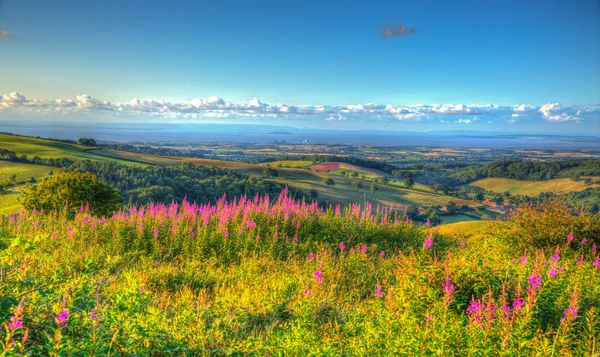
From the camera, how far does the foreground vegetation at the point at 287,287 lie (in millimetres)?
3246

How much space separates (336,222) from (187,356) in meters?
7.17

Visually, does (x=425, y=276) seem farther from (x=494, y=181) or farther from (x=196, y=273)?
(x=494, y=181)

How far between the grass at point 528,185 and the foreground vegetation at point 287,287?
191ft

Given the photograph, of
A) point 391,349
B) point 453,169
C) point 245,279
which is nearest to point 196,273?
point 245,279

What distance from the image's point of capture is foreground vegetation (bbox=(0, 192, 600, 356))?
325cm

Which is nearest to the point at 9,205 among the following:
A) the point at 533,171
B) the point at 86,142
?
the point at 86,142

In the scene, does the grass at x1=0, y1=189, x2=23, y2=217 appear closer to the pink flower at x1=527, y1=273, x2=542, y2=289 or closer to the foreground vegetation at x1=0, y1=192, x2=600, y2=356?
the foreground vegetation at x1=0, y1=192, x2=600, y2=356

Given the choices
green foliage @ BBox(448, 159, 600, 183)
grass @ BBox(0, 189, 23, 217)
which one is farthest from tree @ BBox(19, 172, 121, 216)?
green foliage @ BBox(448, 159, 600, 183)

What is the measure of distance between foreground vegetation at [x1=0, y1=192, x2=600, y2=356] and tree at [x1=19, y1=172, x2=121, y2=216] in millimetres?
756

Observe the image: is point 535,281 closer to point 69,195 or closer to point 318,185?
point 69,195

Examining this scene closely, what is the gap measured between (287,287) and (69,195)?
8.14 meters

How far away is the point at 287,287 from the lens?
5570mm

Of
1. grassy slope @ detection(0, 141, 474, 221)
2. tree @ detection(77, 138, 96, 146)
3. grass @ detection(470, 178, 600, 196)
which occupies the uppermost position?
tree @ detection(77, 138, 96, 146)

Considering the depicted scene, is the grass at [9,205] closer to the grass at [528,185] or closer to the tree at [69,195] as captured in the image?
the tree at [69,195]
